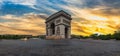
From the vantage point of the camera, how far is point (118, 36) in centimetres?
19775

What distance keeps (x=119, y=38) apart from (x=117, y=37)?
4.68 m

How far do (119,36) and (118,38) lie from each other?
1.74m

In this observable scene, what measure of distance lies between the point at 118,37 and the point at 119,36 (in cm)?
109

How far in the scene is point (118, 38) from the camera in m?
195

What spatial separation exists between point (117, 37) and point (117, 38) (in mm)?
941

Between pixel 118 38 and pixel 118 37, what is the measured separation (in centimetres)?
78

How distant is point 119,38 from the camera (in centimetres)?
19312

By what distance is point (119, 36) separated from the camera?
194875 mm

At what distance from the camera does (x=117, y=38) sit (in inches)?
7805

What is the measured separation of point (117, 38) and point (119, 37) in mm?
5837

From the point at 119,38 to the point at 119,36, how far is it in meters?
2.30

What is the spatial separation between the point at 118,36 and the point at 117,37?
1.09m

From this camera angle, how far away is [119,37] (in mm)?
192500

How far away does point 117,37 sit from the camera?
198 meters
